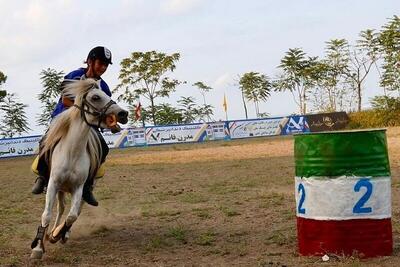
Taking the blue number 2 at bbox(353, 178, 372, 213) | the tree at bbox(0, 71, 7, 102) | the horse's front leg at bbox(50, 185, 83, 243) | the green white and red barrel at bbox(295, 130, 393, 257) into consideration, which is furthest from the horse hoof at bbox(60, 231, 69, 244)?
the tree at bbox(0, 71, 7, 102)

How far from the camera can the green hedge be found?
39219 mm

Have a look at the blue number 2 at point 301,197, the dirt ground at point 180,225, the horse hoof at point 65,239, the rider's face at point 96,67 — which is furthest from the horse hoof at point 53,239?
the blue number 2 at point 301,197

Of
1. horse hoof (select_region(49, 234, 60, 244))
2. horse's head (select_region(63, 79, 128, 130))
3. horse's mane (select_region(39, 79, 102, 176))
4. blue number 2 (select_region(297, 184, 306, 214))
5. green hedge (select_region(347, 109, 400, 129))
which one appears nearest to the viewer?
blue number 2 (select_region(297, 184, 306, 214))

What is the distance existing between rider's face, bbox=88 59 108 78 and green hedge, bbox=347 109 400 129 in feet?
112

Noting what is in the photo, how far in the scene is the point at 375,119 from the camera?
130ft

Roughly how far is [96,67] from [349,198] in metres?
3.26

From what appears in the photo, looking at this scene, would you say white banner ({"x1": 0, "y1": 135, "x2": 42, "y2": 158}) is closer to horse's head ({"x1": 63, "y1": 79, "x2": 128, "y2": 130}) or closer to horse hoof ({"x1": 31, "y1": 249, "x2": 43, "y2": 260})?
horse's head ({"x1": 63, "y1": 79, "x2": 128, "y2": 130})

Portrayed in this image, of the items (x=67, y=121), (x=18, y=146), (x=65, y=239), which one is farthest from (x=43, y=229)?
(x=18, y=146)

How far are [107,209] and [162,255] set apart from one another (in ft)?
13.2

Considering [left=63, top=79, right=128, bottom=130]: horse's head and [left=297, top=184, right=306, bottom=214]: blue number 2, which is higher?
[left=63, top=79, right=128, bottom=130]: horse's head

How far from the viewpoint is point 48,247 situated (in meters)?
6.67

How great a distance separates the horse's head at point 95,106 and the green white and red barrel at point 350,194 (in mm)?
1971

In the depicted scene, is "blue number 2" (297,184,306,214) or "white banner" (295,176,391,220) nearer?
"white banner" (295,176,391,220)

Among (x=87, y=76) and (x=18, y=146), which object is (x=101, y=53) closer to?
(x=87, y=76)
